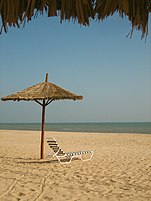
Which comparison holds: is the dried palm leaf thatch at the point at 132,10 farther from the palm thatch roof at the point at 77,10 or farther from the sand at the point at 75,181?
the sand at the point at 75,181

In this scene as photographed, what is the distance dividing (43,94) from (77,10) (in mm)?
5706

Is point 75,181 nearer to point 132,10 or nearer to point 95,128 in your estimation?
point 132,10

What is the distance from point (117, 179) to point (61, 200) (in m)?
1.77

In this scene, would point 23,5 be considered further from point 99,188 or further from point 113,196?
point 99,188

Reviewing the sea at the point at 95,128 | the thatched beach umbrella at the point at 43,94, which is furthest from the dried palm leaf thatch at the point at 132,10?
the sea at the point at 95,128

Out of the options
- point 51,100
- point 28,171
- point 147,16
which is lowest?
point 28,171

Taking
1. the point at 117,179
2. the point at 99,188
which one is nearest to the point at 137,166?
the point at 117,179

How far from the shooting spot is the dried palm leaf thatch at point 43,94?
25.1 ft

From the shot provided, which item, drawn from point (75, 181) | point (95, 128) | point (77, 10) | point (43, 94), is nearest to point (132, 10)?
point (77, 10)

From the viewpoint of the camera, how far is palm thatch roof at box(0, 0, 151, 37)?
6.94 feet

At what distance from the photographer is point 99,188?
493 centimetres

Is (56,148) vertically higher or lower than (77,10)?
lower

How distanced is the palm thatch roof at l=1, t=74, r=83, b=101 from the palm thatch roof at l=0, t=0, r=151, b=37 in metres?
5.41

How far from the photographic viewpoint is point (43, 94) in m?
7.73
